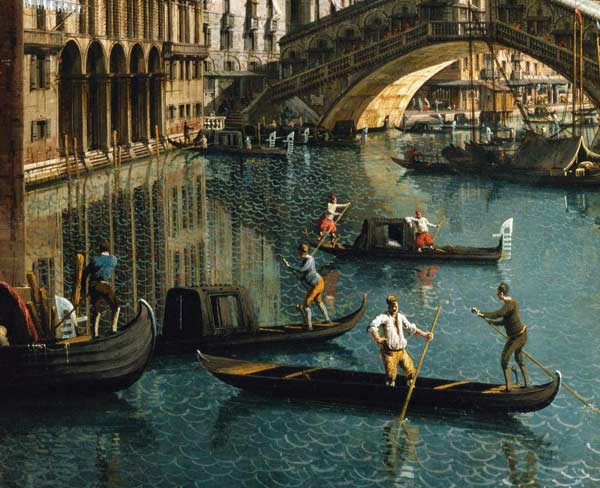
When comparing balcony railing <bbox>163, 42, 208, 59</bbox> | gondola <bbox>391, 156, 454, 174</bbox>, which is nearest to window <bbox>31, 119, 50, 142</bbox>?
gondola <bbox>391, 156, 454, 174</bbox>

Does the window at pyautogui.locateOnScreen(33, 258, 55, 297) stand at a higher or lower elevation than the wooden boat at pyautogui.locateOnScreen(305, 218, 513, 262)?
lower

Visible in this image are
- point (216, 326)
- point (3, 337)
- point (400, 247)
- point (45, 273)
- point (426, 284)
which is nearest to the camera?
point (3, 337)

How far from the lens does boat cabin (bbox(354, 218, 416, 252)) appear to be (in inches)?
1268

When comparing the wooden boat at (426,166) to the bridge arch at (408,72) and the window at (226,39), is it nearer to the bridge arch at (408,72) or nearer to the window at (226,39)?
the bridge arch at (408,72)

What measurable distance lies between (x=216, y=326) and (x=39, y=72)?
26.9 m

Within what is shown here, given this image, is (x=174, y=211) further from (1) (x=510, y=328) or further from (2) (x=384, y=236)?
(1) (x=510, y=328)

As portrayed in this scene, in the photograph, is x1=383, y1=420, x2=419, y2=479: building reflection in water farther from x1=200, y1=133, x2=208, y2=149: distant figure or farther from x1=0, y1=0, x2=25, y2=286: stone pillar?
x1=200, y1=133, x2=208, y2=149: distant figure

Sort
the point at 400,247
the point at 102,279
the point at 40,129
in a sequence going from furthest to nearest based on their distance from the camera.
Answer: the point at 40,129 → the point at 400,247 → the point at 102,279

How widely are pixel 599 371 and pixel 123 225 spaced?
19087 millimetres

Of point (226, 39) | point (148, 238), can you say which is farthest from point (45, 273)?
point (226, 39)

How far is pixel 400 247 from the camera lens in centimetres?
3212

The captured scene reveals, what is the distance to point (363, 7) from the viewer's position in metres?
81.8

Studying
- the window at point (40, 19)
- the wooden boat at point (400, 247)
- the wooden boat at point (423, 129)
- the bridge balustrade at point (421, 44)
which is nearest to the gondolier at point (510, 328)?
the wooden boat at point (400, 247)

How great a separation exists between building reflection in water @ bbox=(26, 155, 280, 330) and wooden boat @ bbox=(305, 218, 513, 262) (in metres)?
2.50
